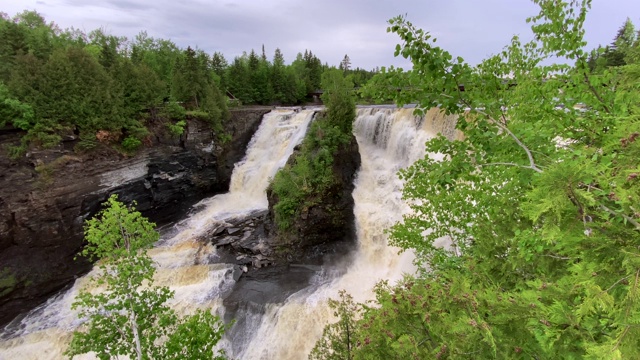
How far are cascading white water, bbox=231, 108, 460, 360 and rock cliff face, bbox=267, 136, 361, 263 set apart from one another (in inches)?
36.0

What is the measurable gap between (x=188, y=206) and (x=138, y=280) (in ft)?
62.1

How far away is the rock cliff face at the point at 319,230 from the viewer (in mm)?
17469

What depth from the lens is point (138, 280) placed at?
7160 millimetres

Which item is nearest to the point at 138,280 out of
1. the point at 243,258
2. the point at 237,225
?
the point at 243,258

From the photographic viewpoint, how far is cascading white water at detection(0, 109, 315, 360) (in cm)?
1266

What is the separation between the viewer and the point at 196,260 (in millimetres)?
16891

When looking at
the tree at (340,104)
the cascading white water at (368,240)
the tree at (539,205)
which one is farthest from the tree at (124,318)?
the tree at (340,104)

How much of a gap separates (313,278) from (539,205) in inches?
568

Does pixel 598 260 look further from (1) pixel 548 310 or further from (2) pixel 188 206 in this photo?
(2) pixel 188 206

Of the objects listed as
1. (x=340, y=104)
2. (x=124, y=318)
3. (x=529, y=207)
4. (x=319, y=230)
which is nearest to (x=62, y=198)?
(x=319, y=230)

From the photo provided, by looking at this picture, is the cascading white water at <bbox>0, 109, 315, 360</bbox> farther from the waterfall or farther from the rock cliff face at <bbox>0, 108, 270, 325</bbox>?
the rock cliff face at <bbox>0, 108, 270, 325</bbox>

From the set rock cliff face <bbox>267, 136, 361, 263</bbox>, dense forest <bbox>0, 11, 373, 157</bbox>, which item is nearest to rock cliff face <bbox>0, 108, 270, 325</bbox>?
dense forest <bbox>0, 11, 373, 157</bbox>

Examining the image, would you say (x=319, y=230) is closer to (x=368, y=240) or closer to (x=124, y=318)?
(x=368, y=240)

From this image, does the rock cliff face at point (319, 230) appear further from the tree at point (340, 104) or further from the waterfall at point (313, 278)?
the tree at point (340, 104)
